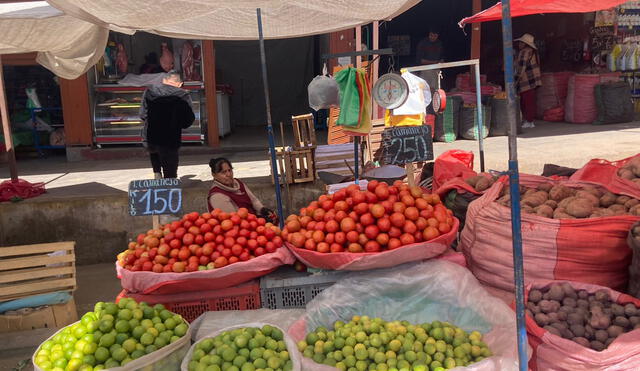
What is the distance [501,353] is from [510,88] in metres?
1.30

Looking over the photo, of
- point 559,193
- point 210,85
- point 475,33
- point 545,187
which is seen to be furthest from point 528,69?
point 559,193

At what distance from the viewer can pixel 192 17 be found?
12.1 ft

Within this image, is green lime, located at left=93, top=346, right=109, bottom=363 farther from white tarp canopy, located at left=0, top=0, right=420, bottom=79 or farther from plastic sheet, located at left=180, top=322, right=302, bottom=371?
white tarp canopy, located at left=0, top=0, right=420, bottom=79

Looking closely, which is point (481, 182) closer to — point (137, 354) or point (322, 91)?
point (322, 91)

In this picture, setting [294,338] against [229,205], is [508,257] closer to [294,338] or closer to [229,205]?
[294,338]

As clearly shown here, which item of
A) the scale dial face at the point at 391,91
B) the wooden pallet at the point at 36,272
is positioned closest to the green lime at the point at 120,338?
the wooden pallet at the point at 36,272

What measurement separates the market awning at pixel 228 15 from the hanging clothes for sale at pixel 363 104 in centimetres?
58

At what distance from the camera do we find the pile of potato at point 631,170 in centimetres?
349

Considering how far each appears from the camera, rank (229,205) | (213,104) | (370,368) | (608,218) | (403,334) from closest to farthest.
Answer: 1. (370,368)
2. (403,334)
3. (608,218)
4. (229,205)
5. (213,104)

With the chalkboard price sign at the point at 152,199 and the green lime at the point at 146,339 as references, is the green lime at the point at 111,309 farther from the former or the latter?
the chalkboard price sign at the point at 152,199

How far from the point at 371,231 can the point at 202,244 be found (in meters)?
1.04

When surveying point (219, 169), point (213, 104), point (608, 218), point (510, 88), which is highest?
point (213, 104)

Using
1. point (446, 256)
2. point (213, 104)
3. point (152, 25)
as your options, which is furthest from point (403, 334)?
point (213, 104)

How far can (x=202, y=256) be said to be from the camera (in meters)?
2.91
